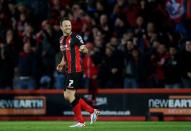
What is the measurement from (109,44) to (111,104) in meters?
2.10

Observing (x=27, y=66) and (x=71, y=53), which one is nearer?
(x=71, y=53)

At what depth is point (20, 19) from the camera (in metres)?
24.1

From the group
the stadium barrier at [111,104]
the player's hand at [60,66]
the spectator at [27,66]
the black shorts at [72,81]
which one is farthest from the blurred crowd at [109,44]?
the black shorts at [72,81]

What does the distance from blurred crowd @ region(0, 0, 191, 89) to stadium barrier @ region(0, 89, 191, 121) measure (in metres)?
0.30

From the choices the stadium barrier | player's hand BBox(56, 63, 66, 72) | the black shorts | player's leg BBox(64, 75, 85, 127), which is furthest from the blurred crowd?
player's leg BBox(64, 75, 85, 127)

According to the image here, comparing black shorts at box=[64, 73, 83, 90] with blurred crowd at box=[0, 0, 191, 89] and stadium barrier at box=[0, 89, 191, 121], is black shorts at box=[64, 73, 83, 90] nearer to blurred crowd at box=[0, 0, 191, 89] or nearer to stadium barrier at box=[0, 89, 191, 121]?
stadium barrier at box=[0, 89, 191, 121]

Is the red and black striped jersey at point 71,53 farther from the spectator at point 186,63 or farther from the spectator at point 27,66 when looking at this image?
the spectator at point 27,66

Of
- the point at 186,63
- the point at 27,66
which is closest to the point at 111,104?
the point at 186,63

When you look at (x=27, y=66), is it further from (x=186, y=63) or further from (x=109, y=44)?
(x=186, y=63)

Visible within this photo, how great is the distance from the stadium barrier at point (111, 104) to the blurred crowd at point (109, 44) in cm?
30

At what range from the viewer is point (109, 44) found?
837 inches

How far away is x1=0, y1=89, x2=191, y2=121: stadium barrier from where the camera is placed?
68.2ft

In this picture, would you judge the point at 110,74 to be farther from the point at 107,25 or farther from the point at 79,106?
the point at 79,106

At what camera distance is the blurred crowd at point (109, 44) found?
2094 cm
